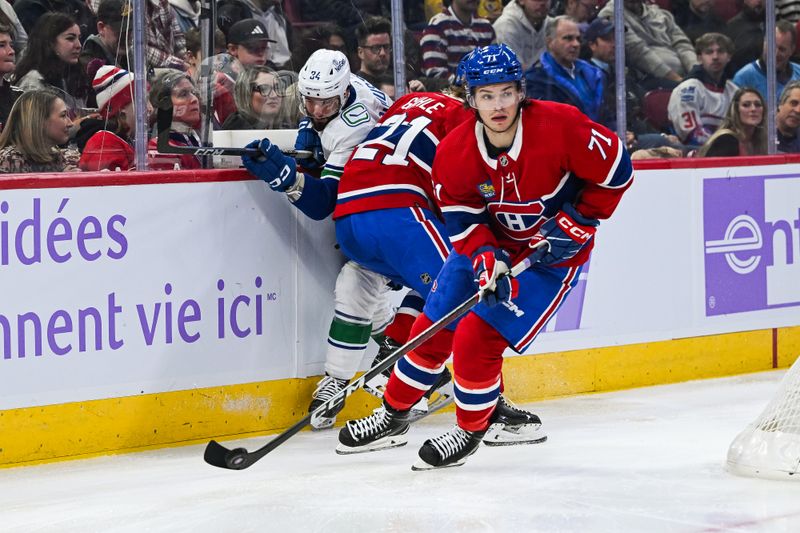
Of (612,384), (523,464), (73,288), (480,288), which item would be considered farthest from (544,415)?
(73,288)

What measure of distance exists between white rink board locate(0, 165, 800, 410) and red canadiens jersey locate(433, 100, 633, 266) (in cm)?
96

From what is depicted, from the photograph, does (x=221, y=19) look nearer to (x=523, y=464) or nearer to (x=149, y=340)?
(x=149, y=340)

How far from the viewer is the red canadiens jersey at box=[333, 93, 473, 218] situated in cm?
432

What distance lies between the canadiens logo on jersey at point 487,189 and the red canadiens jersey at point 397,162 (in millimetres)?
767

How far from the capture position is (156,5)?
14.1ft

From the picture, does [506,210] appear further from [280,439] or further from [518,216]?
[280,439]

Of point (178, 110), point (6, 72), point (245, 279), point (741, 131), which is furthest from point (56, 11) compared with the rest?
point (741, 131)

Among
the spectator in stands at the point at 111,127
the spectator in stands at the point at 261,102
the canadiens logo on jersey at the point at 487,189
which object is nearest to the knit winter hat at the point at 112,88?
the spectator in stands at the point at 111,127

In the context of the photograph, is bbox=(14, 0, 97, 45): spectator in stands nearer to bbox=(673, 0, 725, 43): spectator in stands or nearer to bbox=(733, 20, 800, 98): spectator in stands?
bbox=(673, 0, 725, 43): spectator in stands

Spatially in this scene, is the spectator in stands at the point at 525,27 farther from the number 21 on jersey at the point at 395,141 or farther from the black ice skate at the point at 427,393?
the black ice skate at the point at 427,393

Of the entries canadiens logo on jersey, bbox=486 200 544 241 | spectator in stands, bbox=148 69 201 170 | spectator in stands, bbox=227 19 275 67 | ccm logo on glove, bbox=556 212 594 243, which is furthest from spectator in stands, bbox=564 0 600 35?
ccm logo on glove, bbox=556 212 594 243

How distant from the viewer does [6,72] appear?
13.1 feet

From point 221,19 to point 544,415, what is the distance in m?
1.79

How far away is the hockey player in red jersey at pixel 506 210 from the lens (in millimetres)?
3471
